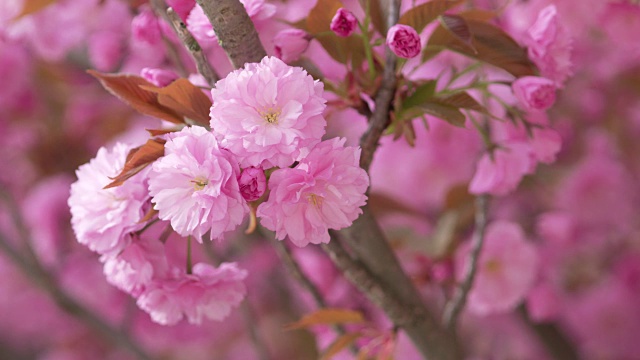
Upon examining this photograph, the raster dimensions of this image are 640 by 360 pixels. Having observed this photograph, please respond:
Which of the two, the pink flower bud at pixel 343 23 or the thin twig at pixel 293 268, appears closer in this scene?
the pink flower bud at pixel 343 23

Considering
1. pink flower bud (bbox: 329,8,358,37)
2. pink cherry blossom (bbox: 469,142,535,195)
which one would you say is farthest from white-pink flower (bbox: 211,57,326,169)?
pink cherry blossom (bbox: 469,142,535,195)

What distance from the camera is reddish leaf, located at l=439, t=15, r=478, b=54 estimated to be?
0.64 m

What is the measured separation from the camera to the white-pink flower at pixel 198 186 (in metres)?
0.53

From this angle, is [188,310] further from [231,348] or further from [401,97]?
[231,348]

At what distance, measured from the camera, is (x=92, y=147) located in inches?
67.3

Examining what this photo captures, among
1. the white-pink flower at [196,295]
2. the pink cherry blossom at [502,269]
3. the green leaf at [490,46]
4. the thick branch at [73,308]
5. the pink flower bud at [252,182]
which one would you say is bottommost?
the pink cherry blossom at [502,269]

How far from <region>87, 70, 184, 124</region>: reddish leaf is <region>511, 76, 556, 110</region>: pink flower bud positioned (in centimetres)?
31

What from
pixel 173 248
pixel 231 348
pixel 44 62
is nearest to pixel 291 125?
pixel 173 248

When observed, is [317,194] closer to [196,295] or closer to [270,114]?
[270,114]

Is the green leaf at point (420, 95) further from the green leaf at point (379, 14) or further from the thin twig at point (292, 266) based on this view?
the thin twig at point (292, 266)

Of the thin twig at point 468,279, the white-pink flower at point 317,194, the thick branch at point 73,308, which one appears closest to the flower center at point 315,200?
the white-pink flower at point 317,194

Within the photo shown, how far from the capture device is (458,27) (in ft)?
2.14

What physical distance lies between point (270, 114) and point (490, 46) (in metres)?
0.27

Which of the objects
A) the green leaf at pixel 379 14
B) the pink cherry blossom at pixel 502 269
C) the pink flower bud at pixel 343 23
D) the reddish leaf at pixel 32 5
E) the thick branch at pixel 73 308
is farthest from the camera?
the thick branch at pixel 73 308
